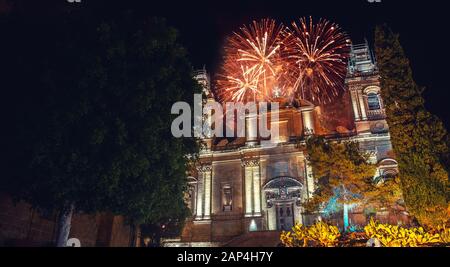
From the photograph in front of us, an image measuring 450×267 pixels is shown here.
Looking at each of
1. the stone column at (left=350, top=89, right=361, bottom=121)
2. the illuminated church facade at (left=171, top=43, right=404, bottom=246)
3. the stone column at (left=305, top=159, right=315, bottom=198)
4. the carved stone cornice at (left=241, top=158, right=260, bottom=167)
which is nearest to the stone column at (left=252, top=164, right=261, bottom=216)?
the illuminated church facade at (left=171, top=43, right=404, bottom=246)

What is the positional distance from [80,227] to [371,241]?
1470cm

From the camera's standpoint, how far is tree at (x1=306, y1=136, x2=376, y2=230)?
70.5ft

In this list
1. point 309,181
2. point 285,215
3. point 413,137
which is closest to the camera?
point 413,137

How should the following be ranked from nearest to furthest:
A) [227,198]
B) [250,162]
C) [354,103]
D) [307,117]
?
[227,198] → [250,162] → [354,103] → [307,117]

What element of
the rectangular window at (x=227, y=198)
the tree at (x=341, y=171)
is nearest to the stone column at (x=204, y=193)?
the rectangular window at (x=227, y=198)

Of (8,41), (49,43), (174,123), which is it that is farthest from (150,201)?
(8,41)

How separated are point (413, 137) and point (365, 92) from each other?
1328 cm

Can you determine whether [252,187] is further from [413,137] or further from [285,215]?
[413,137]

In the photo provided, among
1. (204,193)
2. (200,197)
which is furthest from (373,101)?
(200,197)

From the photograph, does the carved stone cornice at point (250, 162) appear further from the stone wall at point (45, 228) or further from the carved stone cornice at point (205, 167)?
the stone wall at point (45, 228)

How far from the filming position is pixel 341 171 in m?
21.9

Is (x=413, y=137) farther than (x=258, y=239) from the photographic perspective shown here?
No

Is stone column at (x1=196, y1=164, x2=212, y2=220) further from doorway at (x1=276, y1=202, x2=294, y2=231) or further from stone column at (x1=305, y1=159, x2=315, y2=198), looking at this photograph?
stone column at (x1=305, y1=159, x2=315, y2=198)

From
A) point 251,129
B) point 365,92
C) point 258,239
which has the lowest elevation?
point 258,239
